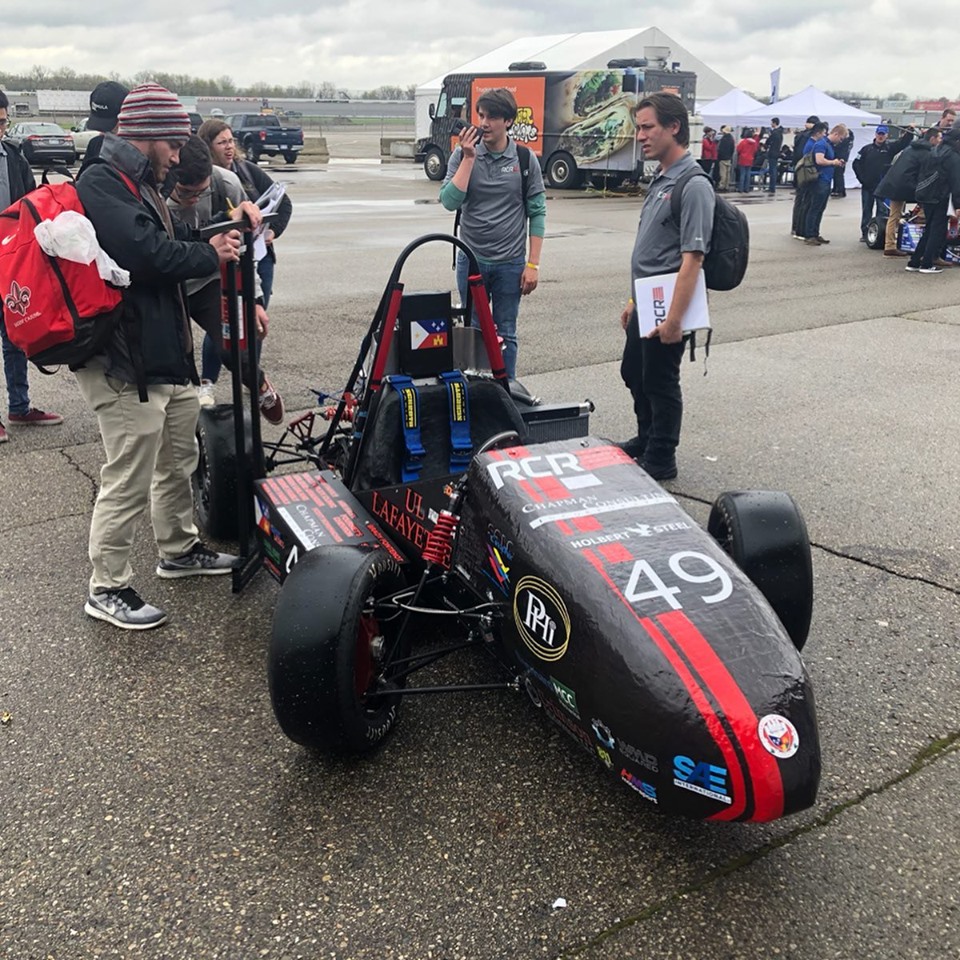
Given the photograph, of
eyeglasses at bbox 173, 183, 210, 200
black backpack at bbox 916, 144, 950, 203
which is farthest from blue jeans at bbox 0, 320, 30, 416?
black backpack at bbox 916, 144, 950, 203

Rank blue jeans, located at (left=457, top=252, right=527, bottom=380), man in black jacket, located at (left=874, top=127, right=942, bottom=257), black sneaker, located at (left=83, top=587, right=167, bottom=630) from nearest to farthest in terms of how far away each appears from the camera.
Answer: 1. black sneaker, located at (left=83, top=587, right=167, bottom=630)
2. blue jeans, located at (left=457, top=252, right=527, bottom=380)
3. man in black jacket, located at (left=874, top=127, right=942, bottom=257)

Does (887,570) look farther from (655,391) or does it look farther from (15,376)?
(15,376)

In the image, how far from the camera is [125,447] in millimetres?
3615

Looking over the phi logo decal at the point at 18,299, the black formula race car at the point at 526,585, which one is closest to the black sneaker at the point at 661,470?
the black formula race car at the point at 526,585

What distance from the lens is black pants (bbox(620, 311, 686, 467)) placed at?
5234 mm

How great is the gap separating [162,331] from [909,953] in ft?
10.2

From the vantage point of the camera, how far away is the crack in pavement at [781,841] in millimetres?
2389

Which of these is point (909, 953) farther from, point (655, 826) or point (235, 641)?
point (235, 641)

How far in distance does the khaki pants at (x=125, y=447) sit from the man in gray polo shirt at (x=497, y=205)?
2.23 meters

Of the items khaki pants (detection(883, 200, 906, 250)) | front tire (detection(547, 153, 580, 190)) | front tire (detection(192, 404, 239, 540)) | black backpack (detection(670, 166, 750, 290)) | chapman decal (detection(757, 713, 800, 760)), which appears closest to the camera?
chapman decal (detection(757, 713, 800, 760))

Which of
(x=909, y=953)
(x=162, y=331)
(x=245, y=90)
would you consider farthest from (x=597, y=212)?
(x=245, y=90)

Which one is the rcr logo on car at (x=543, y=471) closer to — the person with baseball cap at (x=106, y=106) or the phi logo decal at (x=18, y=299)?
the phi logo decal at (x=18, y=299)

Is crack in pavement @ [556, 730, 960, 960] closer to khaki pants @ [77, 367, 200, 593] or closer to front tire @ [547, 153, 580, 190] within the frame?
khaki pants @ [77, 367, 200, 593]

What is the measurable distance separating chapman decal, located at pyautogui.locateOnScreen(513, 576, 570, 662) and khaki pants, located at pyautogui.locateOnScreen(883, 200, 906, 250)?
45.7 feet
